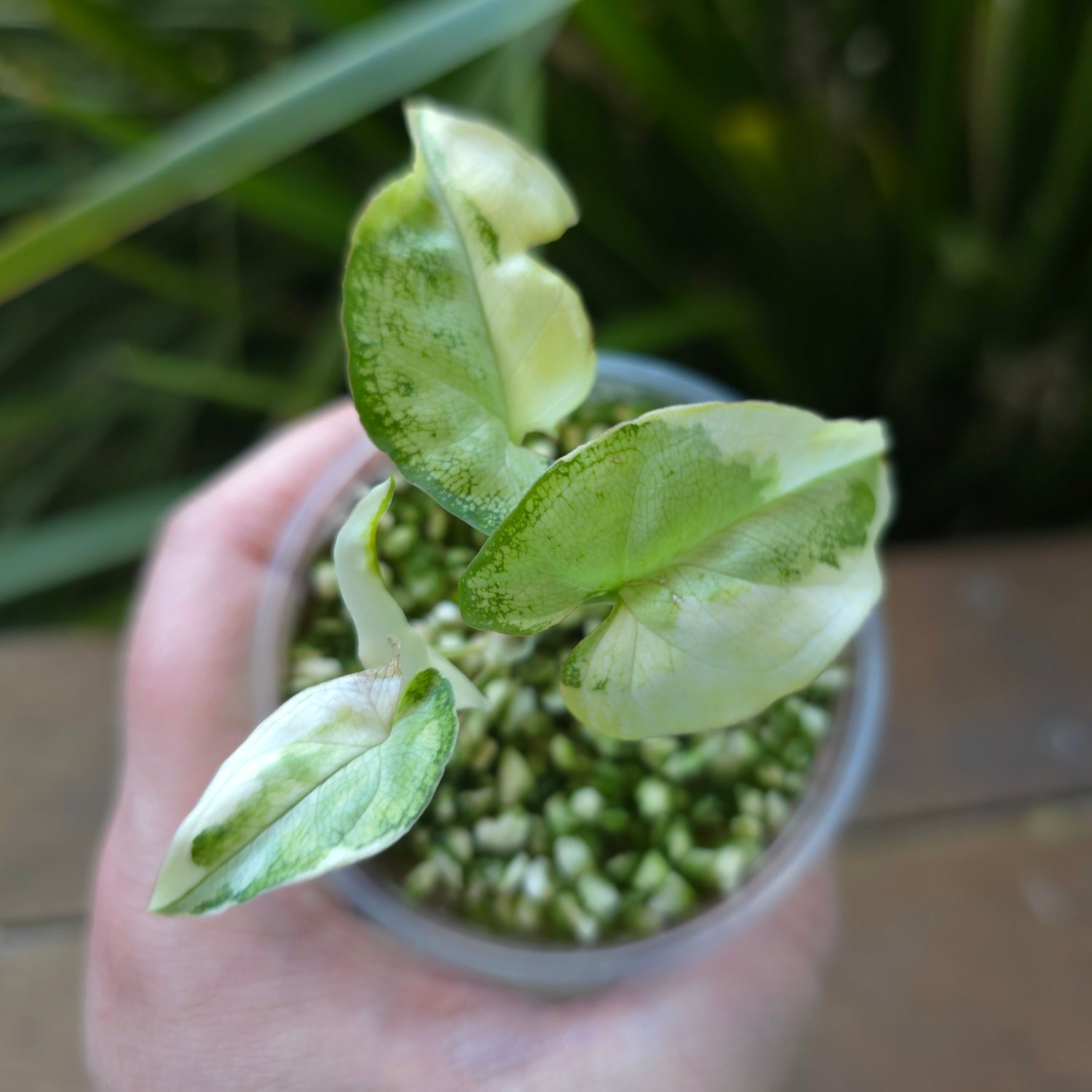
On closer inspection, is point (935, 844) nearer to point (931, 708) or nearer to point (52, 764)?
point (931, 708)

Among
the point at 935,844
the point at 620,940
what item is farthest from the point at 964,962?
the point at 620,940

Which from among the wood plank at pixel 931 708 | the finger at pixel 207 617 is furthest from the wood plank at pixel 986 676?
the finger at pixel 207 617

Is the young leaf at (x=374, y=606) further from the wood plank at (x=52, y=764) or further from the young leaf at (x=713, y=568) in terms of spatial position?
the wood plank at (x=52, y=764)

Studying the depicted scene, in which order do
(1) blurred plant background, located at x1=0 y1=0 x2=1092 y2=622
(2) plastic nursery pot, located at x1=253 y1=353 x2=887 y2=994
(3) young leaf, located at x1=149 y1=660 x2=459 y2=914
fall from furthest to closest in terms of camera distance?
(1) blurred plant background, located at x1=0 y1=0 x2=1092 y2=622 → (2) plastic nursery pot, located at x1=253 y1=353 x2=887 y2=994 → (3) young leaf, located at x1=149 y1=660 x2=459 y2=914

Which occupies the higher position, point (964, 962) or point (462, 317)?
A: point (462, 317)

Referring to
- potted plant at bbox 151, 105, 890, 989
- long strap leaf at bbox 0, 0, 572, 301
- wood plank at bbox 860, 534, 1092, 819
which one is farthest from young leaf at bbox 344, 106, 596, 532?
wood plank at bbox 860, 534, 1092, 819

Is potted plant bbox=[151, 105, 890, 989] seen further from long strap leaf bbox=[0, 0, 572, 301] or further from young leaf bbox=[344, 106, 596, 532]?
long strap leaf bbox=[0, 0, 572, 301]
